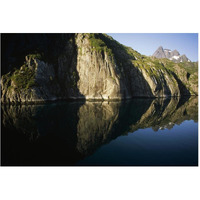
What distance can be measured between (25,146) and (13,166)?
4.69 meters

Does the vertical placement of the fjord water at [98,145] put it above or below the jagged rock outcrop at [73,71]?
below

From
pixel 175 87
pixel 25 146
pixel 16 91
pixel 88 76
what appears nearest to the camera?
pixel 25 146

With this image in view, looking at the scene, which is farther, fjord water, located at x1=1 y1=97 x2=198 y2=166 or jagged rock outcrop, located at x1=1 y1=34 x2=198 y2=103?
jagged rock outcrop, located at x1=1 y1=34 x2=198 y2=103

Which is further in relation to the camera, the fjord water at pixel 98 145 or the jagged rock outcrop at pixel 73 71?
the jagged rock outcrop at pixel 73 71

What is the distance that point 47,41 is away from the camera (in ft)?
257

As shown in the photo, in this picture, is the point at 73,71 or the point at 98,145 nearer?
the point at 98,145

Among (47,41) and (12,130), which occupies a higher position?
(47,41)

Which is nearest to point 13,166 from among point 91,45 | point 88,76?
point 88,76

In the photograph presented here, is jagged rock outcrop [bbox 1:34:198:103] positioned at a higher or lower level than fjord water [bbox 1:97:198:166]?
higher

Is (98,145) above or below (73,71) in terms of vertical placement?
below

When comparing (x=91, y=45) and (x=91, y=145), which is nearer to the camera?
(x=91, y=145)

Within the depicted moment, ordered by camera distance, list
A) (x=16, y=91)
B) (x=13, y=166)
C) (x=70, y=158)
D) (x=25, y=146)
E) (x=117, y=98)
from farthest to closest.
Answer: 1. (x=117, y=98)
2. (x=16, y=91)
3. (x=25, y=146)
4. (x=70, y=158)
5. (x=13, y=166)

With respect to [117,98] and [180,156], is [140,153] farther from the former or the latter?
[117,98]

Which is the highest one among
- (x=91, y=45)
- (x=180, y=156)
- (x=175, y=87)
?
(x=91, y=45)
